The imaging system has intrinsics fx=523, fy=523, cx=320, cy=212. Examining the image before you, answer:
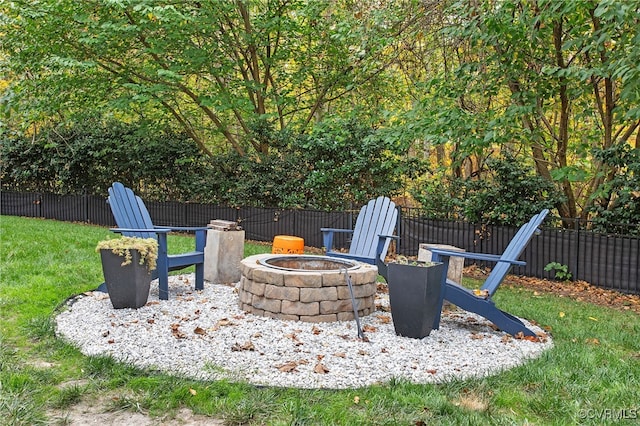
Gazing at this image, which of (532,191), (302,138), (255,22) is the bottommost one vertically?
(532,191)

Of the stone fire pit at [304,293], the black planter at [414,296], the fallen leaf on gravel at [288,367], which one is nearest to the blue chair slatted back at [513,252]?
the black planter at [414,296]

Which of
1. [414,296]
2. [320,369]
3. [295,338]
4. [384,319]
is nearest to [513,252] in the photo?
[414,296]

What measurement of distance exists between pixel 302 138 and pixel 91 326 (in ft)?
22.3

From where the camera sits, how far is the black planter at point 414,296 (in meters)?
3.78

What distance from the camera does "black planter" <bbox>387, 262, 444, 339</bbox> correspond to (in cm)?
378

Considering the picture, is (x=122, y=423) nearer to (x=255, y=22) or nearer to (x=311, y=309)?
(x=311, y=309)

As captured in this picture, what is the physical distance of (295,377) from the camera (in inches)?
119

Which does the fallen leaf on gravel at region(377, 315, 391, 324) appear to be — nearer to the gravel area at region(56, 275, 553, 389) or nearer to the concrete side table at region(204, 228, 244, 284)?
the gravel area at region(56, 275, 553, 389)

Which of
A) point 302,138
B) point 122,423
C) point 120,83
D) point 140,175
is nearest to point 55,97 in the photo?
point 120,83

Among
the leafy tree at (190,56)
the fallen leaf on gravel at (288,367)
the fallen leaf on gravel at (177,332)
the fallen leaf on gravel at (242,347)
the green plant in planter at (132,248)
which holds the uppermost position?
the leafy tree at (190,56)

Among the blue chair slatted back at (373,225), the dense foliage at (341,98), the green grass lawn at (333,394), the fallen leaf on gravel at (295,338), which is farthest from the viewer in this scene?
the dense foliage at (341,98)

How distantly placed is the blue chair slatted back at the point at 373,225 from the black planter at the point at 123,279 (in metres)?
2.31

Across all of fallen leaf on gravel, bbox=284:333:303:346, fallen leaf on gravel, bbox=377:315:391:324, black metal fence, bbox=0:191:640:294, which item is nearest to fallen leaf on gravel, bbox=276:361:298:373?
fallen leaf on gravel, bbox=284:333:303:346

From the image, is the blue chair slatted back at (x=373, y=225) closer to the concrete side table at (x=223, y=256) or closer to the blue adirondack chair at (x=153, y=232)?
the concrete side table at (x=223, y=256)
